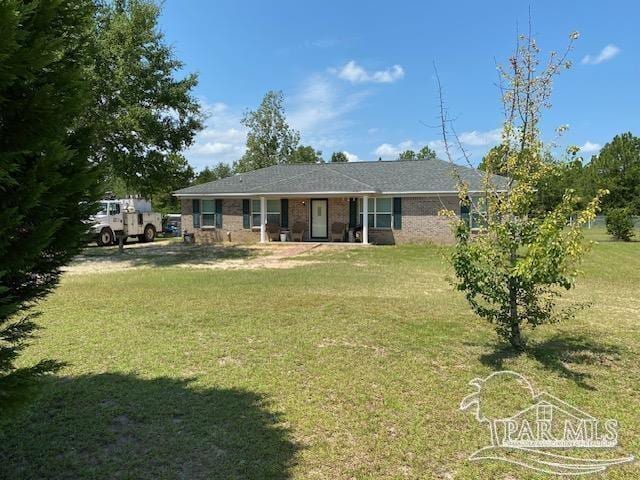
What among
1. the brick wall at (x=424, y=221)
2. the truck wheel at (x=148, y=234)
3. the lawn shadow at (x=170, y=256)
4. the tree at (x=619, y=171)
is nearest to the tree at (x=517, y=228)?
the lawn shadow at (x=170, y=256)

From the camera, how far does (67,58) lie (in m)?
2.59

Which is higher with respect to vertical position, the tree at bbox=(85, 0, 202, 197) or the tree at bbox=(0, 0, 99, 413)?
the tree at bbox=(85, 0, 202, 197)

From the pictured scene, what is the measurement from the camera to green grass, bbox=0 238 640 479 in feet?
10.5

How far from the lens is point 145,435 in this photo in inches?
140

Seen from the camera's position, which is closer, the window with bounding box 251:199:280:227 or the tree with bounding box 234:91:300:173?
the window with bounding box 251:199:280:227

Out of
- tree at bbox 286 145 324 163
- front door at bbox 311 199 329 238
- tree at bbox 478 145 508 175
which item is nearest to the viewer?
tree at bbox 478 145 508 175

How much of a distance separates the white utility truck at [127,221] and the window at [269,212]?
20.4ft

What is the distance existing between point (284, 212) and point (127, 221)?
8.50 metres

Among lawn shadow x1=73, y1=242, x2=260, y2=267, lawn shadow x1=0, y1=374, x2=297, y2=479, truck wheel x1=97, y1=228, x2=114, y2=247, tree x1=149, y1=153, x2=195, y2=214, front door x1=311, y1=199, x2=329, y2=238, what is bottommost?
lawn shadow x1=0, y1=374, x2=297, y2=479

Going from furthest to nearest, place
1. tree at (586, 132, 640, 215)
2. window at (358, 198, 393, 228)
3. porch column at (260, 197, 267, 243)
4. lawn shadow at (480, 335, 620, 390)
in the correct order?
tree at (586, 132, 640, 215), porch column at (260, 197, 267, 243), window at (358, 198, 393, 228), lawn shadow at (480, 335, 620, 390)

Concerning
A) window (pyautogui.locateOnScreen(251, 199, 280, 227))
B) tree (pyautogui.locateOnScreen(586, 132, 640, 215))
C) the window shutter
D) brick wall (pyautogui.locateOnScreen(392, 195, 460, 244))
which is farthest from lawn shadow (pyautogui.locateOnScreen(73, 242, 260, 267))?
tree (pyautogui.locateOnScreen(586, 132, 640, 215))

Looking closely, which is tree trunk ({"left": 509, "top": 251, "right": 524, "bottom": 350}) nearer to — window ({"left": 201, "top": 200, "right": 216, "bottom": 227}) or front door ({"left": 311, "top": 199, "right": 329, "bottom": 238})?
front door ({"left": 311, "top": 199, "right": 329, "bottom": 238})

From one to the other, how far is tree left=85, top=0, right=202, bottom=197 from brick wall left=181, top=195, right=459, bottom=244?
626cm

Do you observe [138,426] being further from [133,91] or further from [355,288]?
[133,91]
